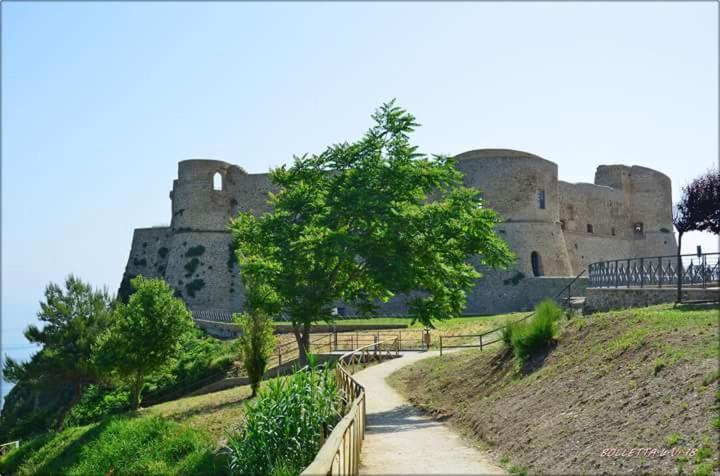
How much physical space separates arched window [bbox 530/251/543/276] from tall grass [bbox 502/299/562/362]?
2649 centimetres

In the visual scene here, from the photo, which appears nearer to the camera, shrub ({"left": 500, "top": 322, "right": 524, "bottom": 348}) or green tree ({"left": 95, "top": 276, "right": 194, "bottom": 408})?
shrub ({"left": 500, "top": 322, "right": 524, "bottom": 348})

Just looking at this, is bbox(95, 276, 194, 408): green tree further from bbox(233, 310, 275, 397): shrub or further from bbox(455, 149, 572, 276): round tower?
bbox(455, 149, 572, 276): round tower

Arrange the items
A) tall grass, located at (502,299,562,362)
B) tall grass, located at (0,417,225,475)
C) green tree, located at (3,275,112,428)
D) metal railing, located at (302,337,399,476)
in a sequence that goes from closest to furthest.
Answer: metal railing, located at (302,337,399,476)
tall grass, located at (502,299,562,362)
tall grass, located at (0,417,225,475)
green tree, located at (3,275,112,428)

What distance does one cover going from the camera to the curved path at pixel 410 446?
30.3 feet

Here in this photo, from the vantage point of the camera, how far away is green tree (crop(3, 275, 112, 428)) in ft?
93.0

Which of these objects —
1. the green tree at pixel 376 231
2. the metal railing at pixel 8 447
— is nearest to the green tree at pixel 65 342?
the metal railing at pixel 8 447

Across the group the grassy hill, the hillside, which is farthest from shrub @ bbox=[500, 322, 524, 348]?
the grassy hill

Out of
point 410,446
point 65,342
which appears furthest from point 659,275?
point 65,342

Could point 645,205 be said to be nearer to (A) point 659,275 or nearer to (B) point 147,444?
(A) point 659,275

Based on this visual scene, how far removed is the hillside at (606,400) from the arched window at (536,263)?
1043 inches

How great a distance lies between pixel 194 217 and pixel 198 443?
31026 mm

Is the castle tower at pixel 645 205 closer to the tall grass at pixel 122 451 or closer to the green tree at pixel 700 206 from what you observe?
the green tree at pixel 700 206

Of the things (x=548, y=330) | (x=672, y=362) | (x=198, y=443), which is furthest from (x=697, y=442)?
(x=198, y=443)

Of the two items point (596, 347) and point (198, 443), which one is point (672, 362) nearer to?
point (596, 347)
